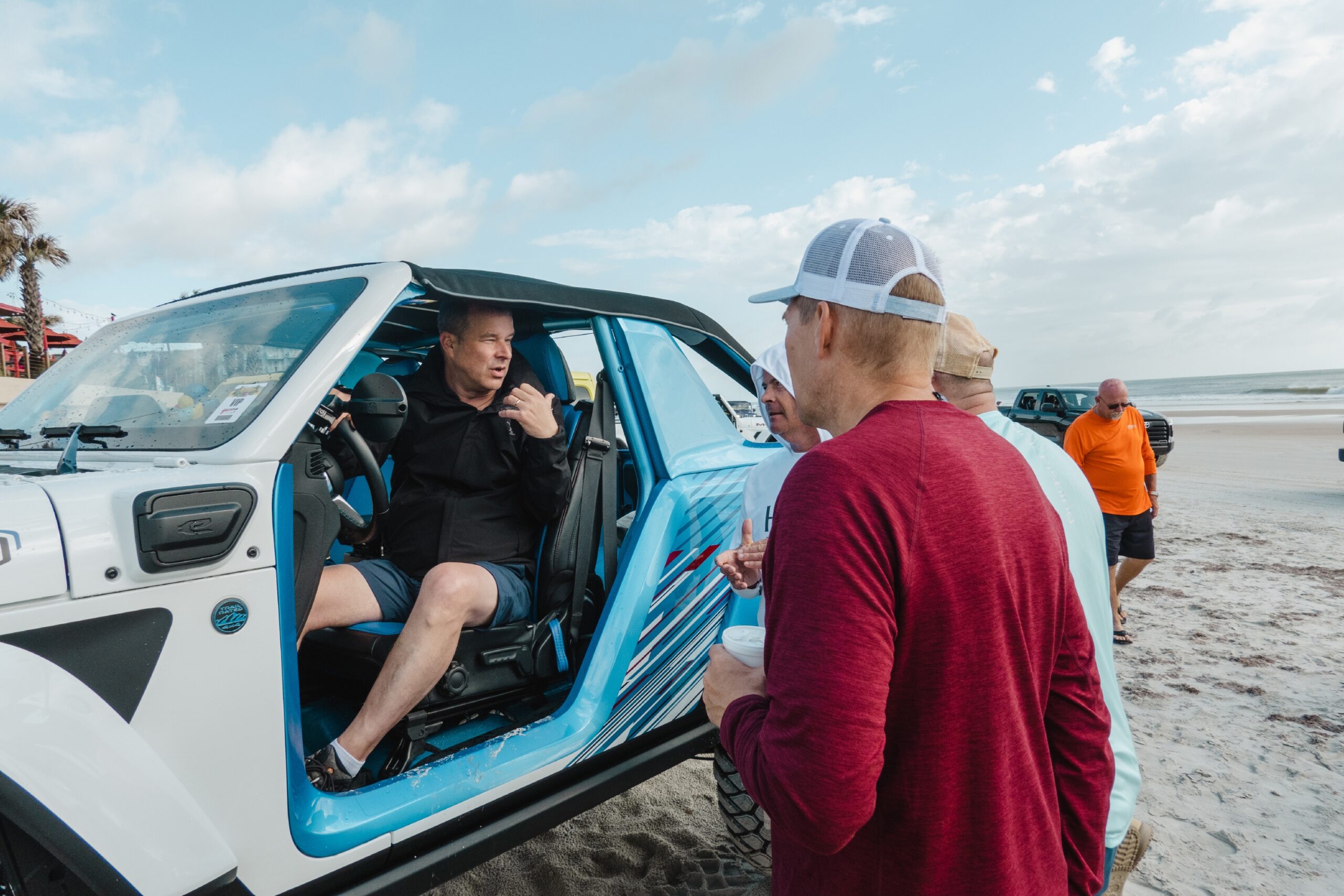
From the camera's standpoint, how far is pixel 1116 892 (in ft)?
6.76

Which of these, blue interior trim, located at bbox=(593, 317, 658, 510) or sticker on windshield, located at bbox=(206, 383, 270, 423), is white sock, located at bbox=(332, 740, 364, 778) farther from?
blue interior trim, located at bbox=(593, 317, 658, 510)

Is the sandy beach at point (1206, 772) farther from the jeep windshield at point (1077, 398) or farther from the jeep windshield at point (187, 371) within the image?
the jeep windshield at point (1077, 398)

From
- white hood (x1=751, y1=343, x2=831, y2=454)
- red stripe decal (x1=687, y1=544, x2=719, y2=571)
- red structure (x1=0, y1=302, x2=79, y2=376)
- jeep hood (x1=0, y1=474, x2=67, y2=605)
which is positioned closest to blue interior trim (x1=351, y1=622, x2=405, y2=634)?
red stripe decal (x1=687, y1=544, x2=719, y2=571)

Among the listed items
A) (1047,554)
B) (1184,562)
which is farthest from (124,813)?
(1184,562)

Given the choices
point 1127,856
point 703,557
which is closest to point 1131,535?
point 1127,856

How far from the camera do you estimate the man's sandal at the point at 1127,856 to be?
6.68 ft

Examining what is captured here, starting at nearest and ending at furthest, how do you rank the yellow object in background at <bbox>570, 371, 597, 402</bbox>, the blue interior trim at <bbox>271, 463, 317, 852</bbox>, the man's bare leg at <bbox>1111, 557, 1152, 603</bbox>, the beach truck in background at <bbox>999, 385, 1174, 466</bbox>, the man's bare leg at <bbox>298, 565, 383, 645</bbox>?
the blue interior trim at <bbox>271, 463, 317, 852</bbox>
the man's bare leg at <bbox>298, 565, 383, 645</bbox>
the yellow object in background at <bbox>570, 371, 597, 402</bbox>
the man's bare leg at <bbox>1111, 557, 1152, 603</bbox>
the beach truck in background at <bbox>999, 385, 1174, 466</bbox>

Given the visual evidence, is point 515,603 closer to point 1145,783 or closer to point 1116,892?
point 1116,892

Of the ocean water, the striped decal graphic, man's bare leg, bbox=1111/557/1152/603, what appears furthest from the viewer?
the ocean water

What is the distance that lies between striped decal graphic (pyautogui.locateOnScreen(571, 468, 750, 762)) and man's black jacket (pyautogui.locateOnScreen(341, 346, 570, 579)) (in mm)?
457

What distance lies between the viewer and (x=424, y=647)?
86.4 inches

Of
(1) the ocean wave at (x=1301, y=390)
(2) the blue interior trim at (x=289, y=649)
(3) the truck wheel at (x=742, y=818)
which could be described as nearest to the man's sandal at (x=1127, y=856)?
(3) the truck wheel at (x=742, y=818)

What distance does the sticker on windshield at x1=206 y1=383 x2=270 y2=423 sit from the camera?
1815mm

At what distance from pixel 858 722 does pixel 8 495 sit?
1.50 metres
